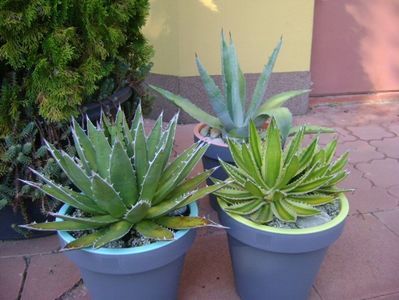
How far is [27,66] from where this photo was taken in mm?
1927

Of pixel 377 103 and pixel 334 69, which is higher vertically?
pixel 334 69

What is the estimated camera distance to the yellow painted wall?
143 inches

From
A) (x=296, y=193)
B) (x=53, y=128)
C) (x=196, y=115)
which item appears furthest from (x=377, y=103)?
(x=53, y=128)

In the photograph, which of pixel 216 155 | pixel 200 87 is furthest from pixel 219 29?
pixel 216 155

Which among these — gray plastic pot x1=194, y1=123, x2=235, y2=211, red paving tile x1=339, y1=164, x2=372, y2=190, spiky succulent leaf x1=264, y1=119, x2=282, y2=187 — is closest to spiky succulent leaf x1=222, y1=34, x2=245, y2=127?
gray plastic pot x1=194, y1=123, x2=235, y2=211

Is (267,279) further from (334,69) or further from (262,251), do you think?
(334,69)

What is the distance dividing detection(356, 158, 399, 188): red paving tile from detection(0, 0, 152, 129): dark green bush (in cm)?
198

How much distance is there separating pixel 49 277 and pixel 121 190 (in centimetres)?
84

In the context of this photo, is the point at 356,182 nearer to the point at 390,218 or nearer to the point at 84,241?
the point at 390,218

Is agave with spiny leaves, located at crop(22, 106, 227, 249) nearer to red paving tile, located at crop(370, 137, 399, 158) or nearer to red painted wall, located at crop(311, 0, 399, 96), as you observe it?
red paving tile, located at crop(370, 137, 399, 158)

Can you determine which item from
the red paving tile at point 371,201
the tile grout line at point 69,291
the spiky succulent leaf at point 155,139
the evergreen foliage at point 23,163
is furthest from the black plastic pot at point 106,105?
the red paving tile at point 371,201

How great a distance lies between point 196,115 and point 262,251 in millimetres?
1059

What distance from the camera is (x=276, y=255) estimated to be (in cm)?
168

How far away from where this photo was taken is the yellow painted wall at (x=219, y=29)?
363cm
